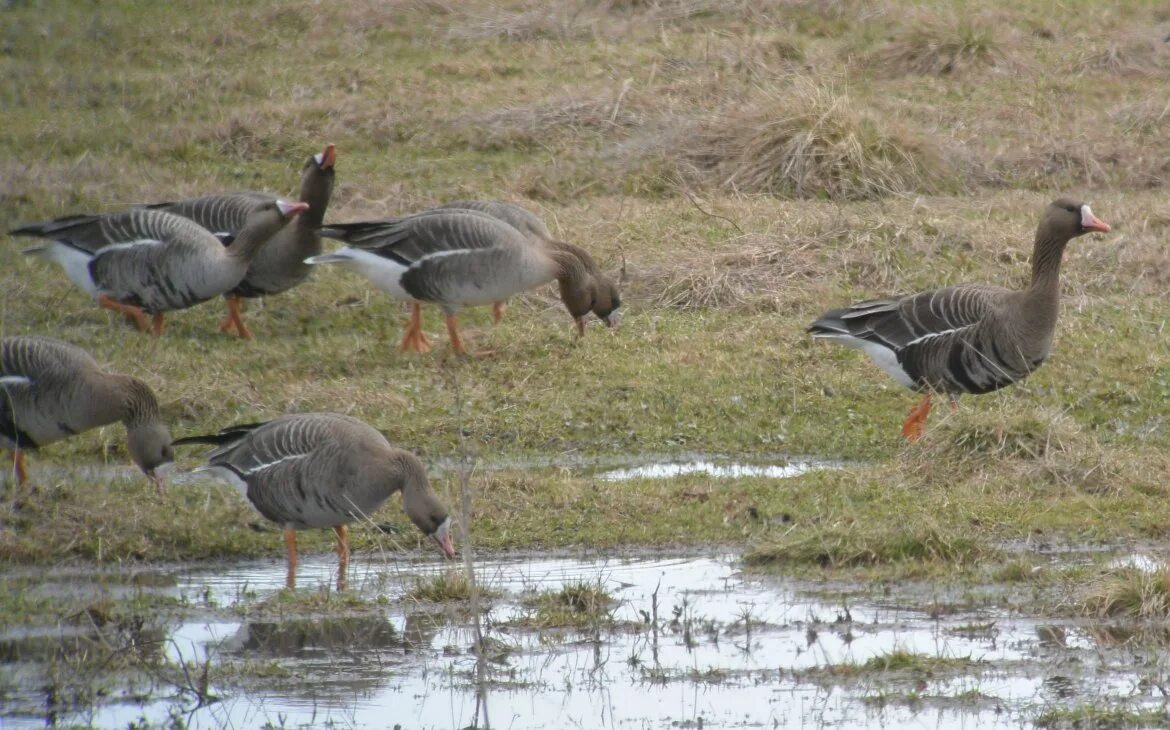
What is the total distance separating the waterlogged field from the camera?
6.26 meters

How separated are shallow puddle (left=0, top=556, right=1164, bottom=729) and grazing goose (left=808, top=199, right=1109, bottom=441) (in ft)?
8.10

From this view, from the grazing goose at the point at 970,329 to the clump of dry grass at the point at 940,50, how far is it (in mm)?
8285

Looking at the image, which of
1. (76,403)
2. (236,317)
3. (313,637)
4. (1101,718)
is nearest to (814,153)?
(236,317)

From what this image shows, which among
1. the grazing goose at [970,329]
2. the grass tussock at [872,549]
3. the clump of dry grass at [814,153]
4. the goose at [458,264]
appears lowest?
the grass tussock at [872,549]

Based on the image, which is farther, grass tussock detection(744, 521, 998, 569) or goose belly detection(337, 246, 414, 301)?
goose belly detection(337, 246, 414, 301)

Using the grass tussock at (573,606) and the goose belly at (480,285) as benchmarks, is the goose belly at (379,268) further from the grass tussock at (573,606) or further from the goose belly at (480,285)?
the grass tussock at (573,606)

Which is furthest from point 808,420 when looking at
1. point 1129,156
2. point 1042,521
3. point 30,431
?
point 1129,156

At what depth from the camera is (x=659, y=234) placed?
43.1 feet

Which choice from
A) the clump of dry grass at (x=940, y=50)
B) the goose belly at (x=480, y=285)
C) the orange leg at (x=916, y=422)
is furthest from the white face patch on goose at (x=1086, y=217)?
the clump of dry grass at (x=940, y=50)

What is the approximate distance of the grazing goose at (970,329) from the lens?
9.17 metres

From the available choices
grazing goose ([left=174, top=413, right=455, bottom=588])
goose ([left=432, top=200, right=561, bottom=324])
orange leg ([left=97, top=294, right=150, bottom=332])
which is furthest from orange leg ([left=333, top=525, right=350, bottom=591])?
orange leg ([left=97, top=294, right=150, bottom=332])

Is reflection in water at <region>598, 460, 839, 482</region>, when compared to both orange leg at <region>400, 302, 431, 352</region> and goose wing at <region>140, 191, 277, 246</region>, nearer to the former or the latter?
orange leg at <region>400, 302, 431, 352</region>

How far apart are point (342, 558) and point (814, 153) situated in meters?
7.88

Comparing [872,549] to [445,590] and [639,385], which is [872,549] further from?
[639,385]
